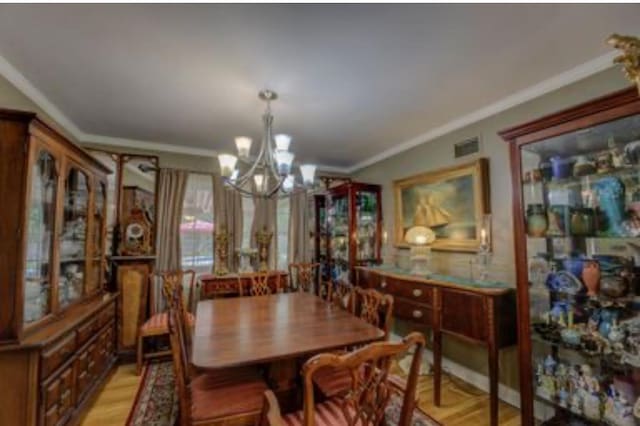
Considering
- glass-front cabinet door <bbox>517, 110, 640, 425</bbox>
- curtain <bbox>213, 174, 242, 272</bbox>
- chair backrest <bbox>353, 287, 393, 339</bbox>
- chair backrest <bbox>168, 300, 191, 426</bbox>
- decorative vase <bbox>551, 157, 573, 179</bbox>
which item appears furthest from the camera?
curtain <bbox>213, 174, 242, 272</bbox>

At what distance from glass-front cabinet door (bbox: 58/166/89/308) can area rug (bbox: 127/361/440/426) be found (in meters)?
0.98

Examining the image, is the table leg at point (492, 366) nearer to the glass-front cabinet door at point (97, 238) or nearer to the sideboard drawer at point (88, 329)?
the sideboard drawer at point (88, 329)

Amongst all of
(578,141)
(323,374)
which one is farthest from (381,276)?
(578,141)

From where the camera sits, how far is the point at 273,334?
1840 mm

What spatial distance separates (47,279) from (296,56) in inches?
85.9

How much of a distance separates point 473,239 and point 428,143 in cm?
119

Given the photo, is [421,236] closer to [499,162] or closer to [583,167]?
[499,162]

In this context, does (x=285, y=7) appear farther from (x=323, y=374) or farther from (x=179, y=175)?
(x=179, y=175)

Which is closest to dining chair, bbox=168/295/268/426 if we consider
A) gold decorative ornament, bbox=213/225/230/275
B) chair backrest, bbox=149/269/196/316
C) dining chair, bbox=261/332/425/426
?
dining chair, bbox=261/332/425/426

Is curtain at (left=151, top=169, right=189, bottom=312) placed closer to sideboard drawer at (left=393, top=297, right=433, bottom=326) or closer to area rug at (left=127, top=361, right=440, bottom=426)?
area rug at (left=127, top=361, right=440, bottom=426)

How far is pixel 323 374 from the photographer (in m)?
1.89

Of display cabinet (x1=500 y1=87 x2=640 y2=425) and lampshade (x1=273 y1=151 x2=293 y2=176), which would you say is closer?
display cabinet (x1=500 y1=87 x2=640 y2=425)

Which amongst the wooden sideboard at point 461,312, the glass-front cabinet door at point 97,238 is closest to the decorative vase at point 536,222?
the wooden sideboard at point 461,312

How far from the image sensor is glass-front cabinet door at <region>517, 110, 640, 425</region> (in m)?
1.65
